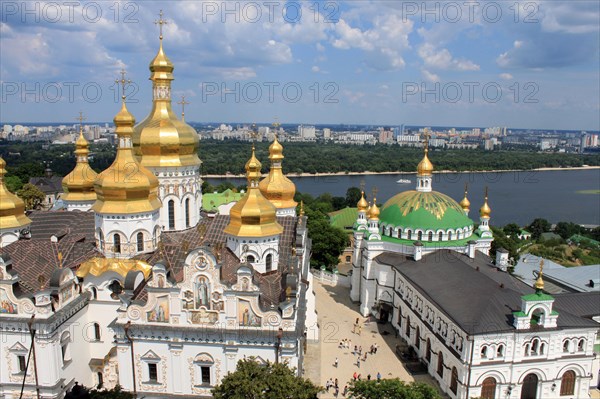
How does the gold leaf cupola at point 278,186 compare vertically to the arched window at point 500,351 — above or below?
above

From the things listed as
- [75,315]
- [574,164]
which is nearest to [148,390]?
[75,315]

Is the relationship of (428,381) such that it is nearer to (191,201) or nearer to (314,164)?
(191,201)

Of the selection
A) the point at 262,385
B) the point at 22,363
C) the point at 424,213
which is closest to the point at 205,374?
the point at 262,385

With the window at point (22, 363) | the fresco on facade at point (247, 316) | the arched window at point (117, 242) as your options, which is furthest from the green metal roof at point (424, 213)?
the window at point (22, 363)

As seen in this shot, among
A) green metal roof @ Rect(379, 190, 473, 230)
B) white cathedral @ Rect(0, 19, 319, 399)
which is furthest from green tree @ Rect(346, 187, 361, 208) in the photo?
white cathedral @ Rect(0, 19, 319, 399)

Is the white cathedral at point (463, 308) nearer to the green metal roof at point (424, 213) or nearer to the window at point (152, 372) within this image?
the green metal roof at point (424, 213)

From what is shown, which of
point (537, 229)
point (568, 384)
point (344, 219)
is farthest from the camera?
point (537, 229)

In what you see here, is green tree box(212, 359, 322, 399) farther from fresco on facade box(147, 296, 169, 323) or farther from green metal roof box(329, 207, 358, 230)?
green metal roof box(329, 207, 358, 230)

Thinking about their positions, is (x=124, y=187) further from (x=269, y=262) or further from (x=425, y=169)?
(x=425, y=169)
